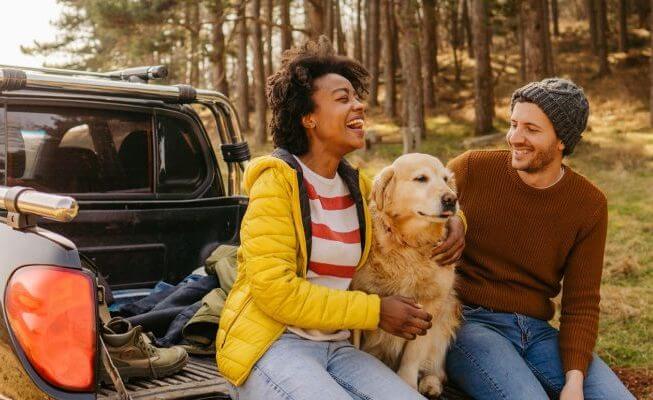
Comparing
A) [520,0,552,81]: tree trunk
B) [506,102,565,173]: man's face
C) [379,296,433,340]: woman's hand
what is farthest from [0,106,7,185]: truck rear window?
[520,0,552,81]: tree trunk

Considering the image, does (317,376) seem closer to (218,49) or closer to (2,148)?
(2,148)

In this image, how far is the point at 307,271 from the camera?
2.80 meters

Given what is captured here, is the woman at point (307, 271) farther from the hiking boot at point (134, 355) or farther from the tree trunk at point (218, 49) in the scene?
the tree trunk at point (218, 49)

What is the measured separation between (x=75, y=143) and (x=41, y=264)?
2312 millimetres

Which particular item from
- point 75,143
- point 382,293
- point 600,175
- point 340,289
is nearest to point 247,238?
point 340,289

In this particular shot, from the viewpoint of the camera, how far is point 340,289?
2844 mm

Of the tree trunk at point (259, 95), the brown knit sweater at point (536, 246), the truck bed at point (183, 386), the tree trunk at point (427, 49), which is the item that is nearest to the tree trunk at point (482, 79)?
the tree trunk at point (427, 49)

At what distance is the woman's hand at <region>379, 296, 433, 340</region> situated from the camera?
2.73 metres

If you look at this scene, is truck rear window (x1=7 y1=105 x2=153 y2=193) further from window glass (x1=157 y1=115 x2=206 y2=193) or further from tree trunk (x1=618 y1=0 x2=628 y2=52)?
tree trunk (x1=618 y1=0 x2=628 y2=52)

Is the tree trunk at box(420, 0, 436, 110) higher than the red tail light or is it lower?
higher

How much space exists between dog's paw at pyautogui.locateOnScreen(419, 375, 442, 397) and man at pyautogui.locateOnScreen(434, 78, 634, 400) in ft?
0.37

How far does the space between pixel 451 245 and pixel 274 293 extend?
102cm

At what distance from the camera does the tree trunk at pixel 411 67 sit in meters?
18.5

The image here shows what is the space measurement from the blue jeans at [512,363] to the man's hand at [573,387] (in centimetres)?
8
